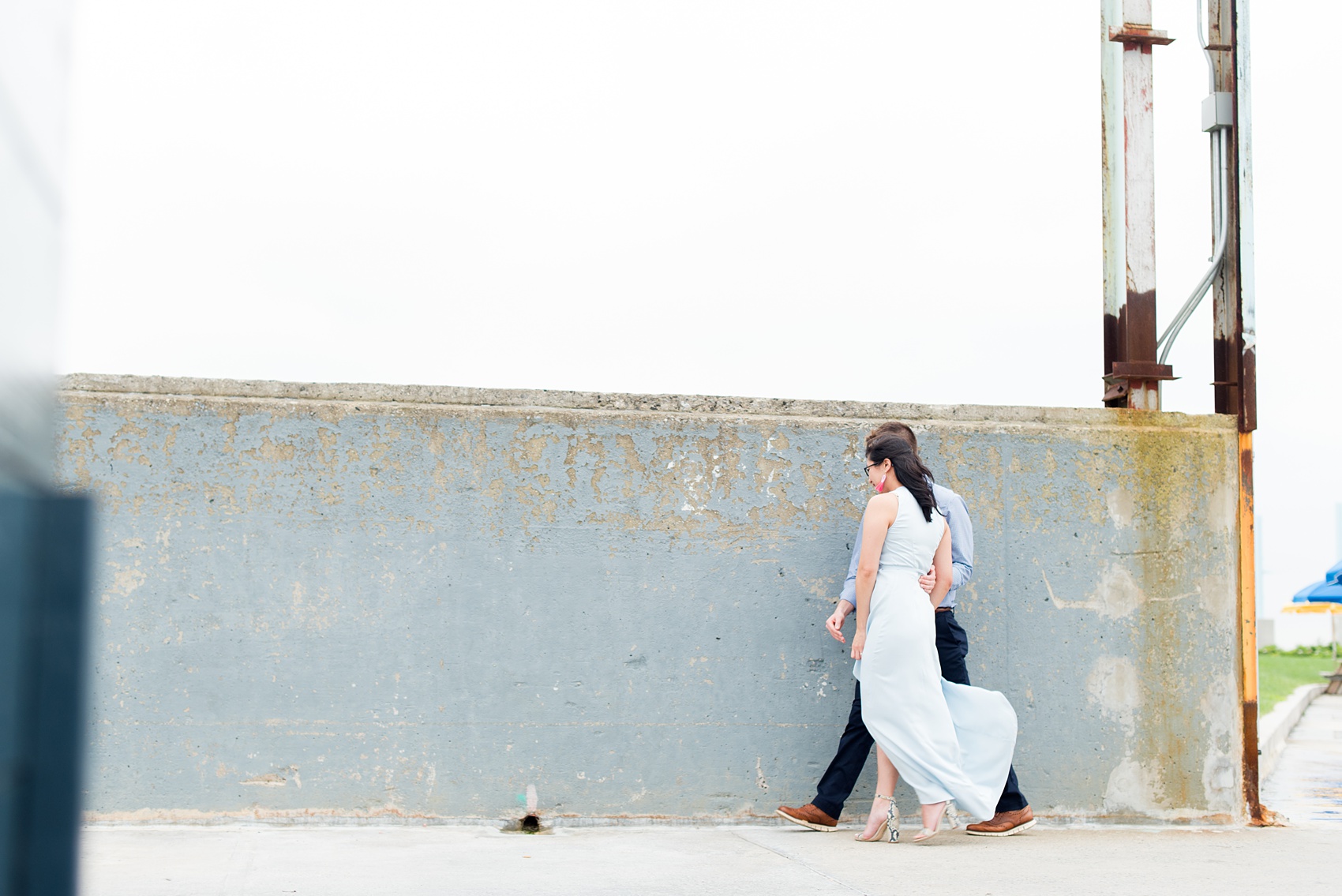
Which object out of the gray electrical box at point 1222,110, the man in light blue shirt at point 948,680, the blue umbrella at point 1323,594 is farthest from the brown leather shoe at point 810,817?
the blue umbrella at point 1323,594

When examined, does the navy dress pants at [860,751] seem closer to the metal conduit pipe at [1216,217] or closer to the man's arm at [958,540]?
the man's arm at [958,540]

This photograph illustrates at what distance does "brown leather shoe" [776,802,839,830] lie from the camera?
4461mm

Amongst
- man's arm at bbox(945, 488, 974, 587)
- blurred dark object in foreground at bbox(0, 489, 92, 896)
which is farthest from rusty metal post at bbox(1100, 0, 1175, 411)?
blurred dark object in foreground at bbox(0, 489, 92, 896)

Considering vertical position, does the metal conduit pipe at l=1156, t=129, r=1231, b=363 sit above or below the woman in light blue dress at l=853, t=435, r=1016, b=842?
above

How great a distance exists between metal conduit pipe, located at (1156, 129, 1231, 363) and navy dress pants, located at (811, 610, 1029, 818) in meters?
1.77

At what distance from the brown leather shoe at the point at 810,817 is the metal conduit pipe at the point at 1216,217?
258cm

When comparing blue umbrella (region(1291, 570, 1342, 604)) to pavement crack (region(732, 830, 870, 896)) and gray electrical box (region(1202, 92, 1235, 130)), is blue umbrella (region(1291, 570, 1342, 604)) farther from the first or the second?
pavement crack (region(732, 830, 870, 896))

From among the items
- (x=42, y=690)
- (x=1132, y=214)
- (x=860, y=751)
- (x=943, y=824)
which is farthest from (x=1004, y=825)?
(x=42, y=690)

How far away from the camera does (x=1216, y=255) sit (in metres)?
5.27

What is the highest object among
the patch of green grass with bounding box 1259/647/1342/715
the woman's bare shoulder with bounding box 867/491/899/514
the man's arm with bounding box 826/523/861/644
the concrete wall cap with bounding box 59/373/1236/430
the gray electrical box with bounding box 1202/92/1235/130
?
the gray electrical box with bounding box 1202/92/1235/130

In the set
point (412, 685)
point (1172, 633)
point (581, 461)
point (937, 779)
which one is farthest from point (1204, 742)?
point (412, 685)

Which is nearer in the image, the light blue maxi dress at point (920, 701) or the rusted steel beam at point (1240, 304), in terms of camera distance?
the light blue maxi dress at point (920, 701)

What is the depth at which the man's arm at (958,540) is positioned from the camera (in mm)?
4555

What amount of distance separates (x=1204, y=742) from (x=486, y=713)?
305 cm
